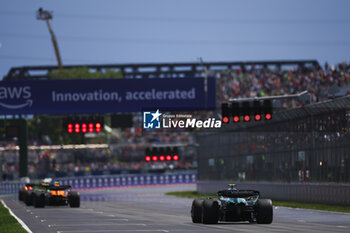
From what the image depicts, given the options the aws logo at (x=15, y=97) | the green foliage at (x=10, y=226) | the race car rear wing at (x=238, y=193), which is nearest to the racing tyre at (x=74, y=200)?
the green foliage at (x=10, y=226)

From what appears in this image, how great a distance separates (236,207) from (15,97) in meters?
33.0

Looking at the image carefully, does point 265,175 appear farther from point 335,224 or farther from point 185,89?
point 335,224

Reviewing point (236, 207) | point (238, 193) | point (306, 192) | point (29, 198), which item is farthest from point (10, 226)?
point (306, 192)

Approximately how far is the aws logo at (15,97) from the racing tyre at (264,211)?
32.1 m

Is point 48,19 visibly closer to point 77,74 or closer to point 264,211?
point 77,74

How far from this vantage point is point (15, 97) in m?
55.5

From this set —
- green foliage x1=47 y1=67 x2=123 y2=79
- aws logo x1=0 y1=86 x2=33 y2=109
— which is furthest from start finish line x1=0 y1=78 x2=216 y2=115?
green foliage x1=47 y1=67 x2=123 y2=79

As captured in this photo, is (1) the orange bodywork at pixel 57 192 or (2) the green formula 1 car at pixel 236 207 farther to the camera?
(1) the orange bodywork at pixel 57 192

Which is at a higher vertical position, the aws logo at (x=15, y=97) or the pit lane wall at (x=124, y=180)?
the aws logo at (x=15, y=97)

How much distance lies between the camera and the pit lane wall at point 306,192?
39781 millimetres

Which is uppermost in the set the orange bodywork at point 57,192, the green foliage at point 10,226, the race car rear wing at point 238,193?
the race car rear wing at point 238,193

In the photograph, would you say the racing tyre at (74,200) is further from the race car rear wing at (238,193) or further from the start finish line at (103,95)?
the race car rear wing at (238,193)

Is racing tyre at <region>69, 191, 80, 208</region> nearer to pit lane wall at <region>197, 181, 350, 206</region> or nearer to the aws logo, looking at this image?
pit lane wall at <region>197, 181, 350, 206</region>

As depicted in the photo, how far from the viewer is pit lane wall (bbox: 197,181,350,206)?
131ft
